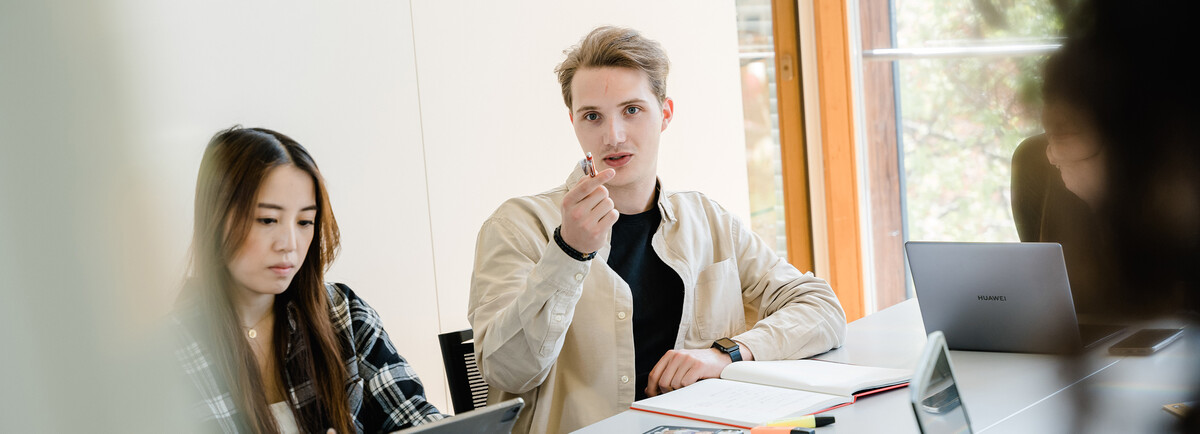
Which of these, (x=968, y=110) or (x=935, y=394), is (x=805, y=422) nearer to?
(x=935, y=394)

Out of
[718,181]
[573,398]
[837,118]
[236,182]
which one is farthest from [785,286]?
[837,118]

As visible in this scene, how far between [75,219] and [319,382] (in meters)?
1.36

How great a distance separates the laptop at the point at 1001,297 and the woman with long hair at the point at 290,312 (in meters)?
0.91

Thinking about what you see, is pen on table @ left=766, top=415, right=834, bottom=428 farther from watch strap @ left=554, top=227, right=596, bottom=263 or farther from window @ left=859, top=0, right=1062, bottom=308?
window @ left=859, top=0, right=1062, bottom=308

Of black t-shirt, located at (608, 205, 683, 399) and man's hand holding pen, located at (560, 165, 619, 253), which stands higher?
man's hand holding pen, located at (560, 165, 619, 253)

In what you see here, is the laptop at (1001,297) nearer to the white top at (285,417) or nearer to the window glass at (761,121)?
the white top at (285,417)

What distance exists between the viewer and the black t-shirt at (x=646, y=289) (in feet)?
5.47

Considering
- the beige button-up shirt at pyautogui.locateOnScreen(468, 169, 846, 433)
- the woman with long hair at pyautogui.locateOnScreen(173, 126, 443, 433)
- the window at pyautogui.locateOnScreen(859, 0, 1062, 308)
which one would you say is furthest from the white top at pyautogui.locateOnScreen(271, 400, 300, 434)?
the window at pyautogui.locateOnScreen(859, 0, 1062, 308)

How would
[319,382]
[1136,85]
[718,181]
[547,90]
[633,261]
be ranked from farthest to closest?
A: [718,181] < [547,90] < [633,261] < [319,382] < [1136,85]

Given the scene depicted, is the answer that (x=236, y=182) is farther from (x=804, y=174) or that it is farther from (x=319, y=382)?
(x=804, y=174)

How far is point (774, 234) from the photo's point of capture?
3.54m

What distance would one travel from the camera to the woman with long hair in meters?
1.40

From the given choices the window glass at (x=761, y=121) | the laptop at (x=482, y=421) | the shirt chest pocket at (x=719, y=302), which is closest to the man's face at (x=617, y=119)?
the shirt chest pocket at (x=719, y=302)

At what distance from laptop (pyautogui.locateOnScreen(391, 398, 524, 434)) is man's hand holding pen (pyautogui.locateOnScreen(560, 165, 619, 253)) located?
0.64 metres
